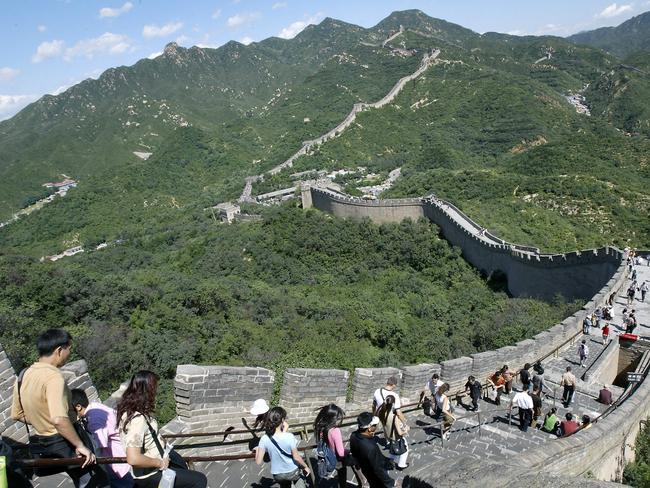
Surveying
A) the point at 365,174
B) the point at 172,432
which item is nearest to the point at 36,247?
the point at 365,174

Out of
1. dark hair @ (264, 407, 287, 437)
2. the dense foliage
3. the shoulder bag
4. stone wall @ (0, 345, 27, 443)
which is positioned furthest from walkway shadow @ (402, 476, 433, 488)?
the dense foliage

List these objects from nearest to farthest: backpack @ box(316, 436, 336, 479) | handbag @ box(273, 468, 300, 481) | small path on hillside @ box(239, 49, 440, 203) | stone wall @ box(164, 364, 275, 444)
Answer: handbag @ box(273, 468, 300, 481) → backpack @ box(316, 436, 336, 479) → stone wall @ box(164, 364, 275, 444) → small path on hillside @ box(239, 49, 440, 203)

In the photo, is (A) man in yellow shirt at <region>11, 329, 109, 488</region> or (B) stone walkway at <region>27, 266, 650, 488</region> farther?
(B) stone walkway at <region>27, 266, 650, 488</region>

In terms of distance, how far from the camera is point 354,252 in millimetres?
25453

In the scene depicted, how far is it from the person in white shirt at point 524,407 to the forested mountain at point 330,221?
3814mm

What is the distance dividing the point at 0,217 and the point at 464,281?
311 feet

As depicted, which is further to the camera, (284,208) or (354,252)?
(284,208)

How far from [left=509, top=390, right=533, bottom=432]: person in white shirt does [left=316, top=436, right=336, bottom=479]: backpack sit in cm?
399

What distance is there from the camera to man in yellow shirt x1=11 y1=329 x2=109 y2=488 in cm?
344

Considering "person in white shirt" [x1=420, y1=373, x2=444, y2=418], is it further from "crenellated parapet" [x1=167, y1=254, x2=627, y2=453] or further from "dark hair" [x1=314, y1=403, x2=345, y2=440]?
"dark hair" [x1=314, y1=403, x2=345, y2=440]

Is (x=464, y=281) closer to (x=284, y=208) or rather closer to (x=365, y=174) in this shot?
(x=284, y=208)

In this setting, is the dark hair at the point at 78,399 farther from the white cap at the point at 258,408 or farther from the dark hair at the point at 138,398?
the white cap at the point at 258,408

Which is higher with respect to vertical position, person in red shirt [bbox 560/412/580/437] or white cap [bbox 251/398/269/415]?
white cap [bbox 251/398/269/415]

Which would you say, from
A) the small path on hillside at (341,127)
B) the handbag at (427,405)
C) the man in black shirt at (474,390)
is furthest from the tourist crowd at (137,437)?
the small path on hillside at (341,127)
